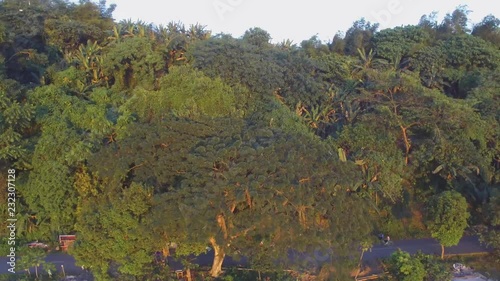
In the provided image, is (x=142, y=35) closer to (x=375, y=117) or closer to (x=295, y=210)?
(x=375, y=117)

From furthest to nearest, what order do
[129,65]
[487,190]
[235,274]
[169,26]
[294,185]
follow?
[169,26] < [129,65] < [487,190] < [235,274] < [294,185]

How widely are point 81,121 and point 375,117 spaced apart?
12.2 m

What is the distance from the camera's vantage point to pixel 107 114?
20781 mm

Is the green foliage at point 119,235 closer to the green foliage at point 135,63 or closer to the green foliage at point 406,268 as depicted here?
the green foliage at point 406,268

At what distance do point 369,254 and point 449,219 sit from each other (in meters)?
3.04

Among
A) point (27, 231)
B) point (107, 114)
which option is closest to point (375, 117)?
point (107, 114)

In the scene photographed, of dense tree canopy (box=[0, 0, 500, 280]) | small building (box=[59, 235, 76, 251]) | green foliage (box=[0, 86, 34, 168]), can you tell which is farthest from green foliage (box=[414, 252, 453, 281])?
green foliage (box=[0, 86, 34, 168])

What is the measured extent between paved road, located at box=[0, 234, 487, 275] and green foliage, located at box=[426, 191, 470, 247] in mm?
1579

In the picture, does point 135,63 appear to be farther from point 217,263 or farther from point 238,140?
point 217,263

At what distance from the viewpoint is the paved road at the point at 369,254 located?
15.8 meters

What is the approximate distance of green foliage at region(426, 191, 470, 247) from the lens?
17125mm

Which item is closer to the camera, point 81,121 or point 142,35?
point 81,121

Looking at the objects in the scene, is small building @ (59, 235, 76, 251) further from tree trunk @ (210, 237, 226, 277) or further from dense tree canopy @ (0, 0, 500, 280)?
tree trunk @ (210, 237, 226, 277)

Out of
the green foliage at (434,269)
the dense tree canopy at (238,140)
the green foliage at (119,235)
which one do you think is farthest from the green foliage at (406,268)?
the green foliage at (119,235)
